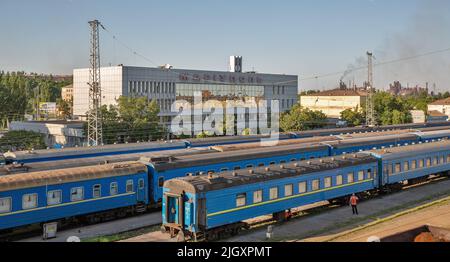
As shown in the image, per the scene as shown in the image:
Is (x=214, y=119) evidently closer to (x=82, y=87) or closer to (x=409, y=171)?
(x=82, y=87)

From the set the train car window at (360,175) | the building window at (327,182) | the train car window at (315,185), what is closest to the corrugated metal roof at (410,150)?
the train car window at (360,175)

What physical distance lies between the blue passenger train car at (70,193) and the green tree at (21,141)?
31437 mm

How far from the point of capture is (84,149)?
3017 cm

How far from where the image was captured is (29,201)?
19625 millimetres

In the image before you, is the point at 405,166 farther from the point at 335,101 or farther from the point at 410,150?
the point at 335,101

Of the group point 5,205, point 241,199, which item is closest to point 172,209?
point 241,199

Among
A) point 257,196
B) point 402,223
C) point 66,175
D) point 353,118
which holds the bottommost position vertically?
point 402,223

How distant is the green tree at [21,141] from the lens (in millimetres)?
51156

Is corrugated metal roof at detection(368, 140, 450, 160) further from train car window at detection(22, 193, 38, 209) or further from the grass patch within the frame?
train car window at detection(22, 193, 38, 209)

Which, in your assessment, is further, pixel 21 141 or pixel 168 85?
pixel 168 85

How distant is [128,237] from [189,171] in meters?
5.83

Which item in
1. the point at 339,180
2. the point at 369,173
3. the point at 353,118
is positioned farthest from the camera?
the point at 353,118

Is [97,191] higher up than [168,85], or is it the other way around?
[168,85]
